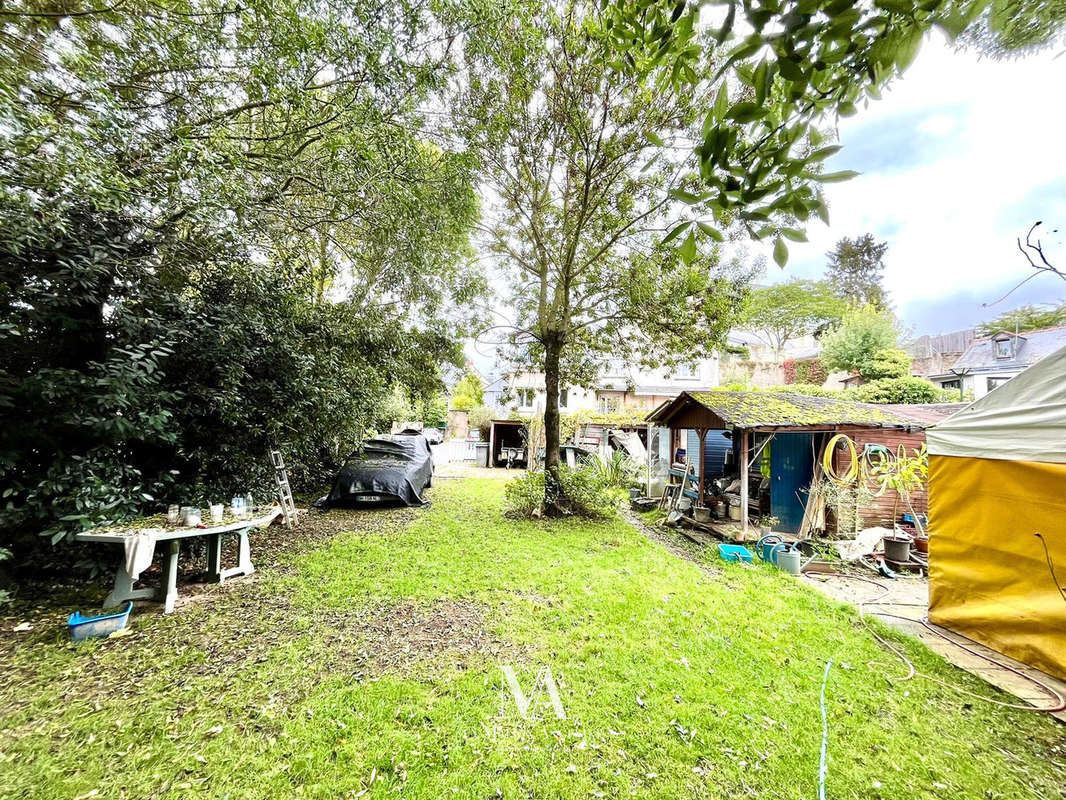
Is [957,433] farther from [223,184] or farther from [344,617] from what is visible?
[223,184]

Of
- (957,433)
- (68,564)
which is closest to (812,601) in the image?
(957,433)

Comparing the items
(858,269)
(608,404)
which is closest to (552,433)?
(608,404)

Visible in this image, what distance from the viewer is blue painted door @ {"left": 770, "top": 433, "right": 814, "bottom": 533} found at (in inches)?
319

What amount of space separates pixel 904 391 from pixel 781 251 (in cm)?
2080

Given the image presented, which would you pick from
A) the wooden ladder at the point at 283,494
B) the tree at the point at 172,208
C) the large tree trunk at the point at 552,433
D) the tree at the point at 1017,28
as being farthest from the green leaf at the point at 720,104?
the wooden ladder at the point at 283,494

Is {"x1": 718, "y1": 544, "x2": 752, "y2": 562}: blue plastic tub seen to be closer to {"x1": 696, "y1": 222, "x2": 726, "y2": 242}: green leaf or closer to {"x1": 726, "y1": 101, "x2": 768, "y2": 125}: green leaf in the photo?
{"x1": 696, "y1": 222, "x2": 726, "y2": 242}: green leaf

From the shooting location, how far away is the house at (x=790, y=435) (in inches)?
287

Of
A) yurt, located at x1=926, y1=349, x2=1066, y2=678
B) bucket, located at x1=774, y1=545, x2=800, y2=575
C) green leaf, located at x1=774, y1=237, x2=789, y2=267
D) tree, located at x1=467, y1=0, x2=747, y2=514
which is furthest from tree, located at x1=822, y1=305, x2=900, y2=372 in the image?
green leaf, located at x1=774, y1=237, x2=789, y2=267

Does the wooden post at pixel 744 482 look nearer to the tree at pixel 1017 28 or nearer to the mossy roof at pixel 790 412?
the mossy roof at pixel 790 412

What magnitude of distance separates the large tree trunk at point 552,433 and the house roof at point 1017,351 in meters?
23.0

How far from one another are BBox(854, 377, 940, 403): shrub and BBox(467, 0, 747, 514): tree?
13825 mm

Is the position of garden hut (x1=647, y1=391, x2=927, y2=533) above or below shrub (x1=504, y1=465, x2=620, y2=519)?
above

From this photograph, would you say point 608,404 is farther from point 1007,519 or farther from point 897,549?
point 1007,519

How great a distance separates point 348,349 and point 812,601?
27.8 feet
